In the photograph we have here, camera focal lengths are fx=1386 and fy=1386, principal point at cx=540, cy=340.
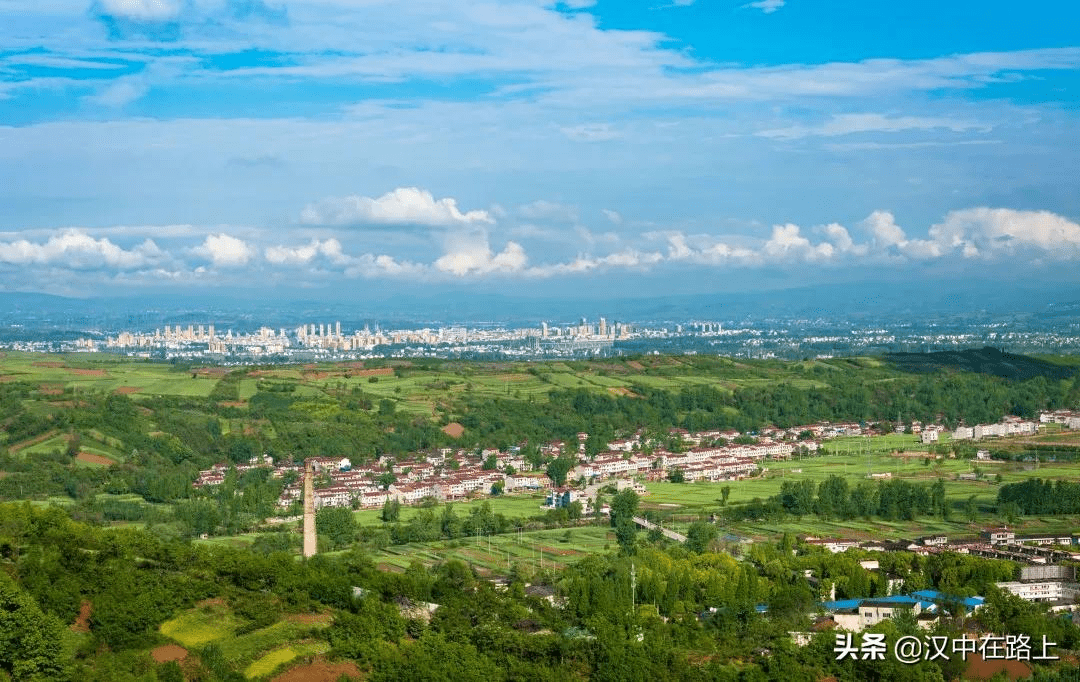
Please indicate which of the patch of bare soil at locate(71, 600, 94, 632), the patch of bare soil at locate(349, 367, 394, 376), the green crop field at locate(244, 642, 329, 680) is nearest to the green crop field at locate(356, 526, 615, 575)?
the green crop field at locate(244, 642, 329, 680)

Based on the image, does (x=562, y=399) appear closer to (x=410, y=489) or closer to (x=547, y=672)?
(x=410, y=489)

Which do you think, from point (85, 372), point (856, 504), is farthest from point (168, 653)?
point (85, 372)

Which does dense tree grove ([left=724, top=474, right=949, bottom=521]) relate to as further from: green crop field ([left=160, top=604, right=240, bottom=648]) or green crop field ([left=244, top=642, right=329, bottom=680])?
green crop field ([left=244, top=642, right=329, bottom=680])

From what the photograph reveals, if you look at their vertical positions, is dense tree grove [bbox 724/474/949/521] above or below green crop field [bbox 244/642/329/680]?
below

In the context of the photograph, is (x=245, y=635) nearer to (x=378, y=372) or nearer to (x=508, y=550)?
(x=508, y=550)

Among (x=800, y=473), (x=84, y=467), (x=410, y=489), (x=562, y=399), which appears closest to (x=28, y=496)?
(x=84, y=467)

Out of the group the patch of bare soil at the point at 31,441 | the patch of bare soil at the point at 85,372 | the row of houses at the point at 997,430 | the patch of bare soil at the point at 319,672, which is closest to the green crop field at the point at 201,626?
the patch of bare soil at the point at 319,672
